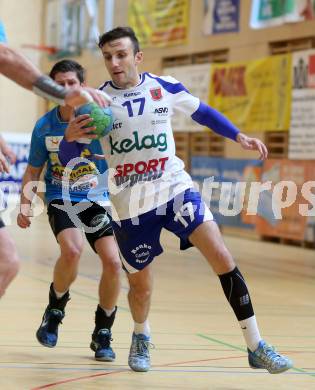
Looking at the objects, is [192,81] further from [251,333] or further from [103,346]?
[251,333]

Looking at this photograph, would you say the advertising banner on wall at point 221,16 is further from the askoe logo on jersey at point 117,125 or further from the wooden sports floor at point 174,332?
the askoe logo on jersey at point 117,125

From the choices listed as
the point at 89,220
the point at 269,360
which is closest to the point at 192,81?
the point at 89,220

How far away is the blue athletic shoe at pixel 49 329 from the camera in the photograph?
6.64 meters

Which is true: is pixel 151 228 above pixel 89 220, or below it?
above

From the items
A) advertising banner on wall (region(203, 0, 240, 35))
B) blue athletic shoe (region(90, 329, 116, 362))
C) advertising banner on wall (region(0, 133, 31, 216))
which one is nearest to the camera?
blue athletic shoe (region(90, 329, 116, 362))

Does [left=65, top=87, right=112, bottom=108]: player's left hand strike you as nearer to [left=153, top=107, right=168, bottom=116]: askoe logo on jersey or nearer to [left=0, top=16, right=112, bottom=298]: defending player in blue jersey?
[left=0, top=16, right=112, bottom=298]: defending player in blue jersey

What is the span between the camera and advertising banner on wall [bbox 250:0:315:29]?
1642 centimetres

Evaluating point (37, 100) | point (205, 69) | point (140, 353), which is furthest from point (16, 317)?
point (37, 100)

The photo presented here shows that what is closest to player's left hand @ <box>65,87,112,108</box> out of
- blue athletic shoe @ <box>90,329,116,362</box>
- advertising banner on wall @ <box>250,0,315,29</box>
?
blue athletic shoe @ <box>90,329,116,362</box>

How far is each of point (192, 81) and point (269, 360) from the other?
15159 millimetres

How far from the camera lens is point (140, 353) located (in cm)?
613

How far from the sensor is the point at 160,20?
70.3 feet

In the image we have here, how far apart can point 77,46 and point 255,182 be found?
991 centimetres

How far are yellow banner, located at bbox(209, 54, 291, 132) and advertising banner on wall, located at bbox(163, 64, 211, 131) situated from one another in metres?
0.25
